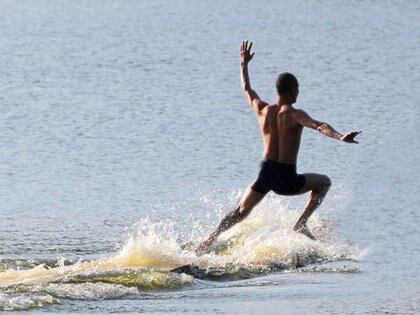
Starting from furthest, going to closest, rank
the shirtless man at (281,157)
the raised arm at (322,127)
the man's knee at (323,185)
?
the man's knee at (323,185) → the shirtless man at (281,157) → the raised arm at (322,127)

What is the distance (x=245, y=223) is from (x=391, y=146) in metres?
5.45

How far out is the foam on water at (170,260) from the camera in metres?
12.4

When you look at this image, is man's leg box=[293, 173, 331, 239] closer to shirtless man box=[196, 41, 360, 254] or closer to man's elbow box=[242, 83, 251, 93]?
shirtless man box=[196, 41, 360, 254]

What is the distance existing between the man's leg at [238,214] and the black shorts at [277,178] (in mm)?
79

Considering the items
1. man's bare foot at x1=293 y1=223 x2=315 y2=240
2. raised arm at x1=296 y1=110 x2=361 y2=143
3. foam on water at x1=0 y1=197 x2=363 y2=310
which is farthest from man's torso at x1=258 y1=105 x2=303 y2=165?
foam on water at x1=0 y1=197 x2=363 y2=310

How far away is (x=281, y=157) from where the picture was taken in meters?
14.4

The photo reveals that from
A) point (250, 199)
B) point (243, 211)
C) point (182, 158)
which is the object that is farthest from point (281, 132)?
point (182, 158)

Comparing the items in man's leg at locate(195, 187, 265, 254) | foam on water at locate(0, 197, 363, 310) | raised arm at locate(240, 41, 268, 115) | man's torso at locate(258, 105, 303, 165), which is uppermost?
raised arm at locate(240, 41, 268, 115)

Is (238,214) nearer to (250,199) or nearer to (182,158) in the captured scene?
(250,199)

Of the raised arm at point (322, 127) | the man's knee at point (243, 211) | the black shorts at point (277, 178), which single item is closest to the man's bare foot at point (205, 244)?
the man's knee at point (243, 211)

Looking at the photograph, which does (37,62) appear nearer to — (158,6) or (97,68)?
(97,68)

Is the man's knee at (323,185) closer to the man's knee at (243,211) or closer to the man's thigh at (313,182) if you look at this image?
the man's thigh at (313,182)

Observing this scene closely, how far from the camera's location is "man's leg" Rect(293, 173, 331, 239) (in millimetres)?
14594

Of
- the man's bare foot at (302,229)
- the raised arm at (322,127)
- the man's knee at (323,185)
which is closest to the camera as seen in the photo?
the raised arm at (322,127)
